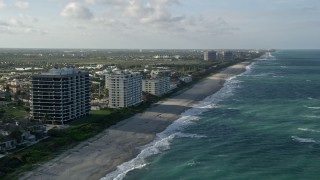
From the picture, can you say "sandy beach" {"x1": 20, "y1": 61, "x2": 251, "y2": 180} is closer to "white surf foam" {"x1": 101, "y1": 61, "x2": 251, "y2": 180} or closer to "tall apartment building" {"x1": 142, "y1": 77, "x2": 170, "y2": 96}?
"white surf foam" {"x1": 101, "y1": 61, "x2": 251, "y2": 180}

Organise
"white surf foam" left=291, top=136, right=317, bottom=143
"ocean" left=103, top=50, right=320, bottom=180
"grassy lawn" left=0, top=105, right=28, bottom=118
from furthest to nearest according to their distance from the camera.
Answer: "grassy lawn" left=0, top=105, right=28, bottom=118 → "white surf foam" left=291, top=136, right=317, bottom=143 → "ocean" left=103, top=50, right=320, bottom=180

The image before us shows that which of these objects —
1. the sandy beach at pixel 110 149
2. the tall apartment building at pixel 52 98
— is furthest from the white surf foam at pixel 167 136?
the tall apartment building at pixel 52 98

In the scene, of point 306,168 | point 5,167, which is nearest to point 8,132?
point 5,167

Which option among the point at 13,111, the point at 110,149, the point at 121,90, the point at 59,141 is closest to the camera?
the point at 110,149

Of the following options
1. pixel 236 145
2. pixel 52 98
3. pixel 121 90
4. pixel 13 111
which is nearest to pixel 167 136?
pixel 236 145

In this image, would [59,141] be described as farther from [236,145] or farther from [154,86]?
[154,86]

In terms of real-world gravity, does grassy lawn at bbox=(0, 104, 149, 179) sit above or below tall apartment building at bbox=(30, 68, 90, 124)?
below

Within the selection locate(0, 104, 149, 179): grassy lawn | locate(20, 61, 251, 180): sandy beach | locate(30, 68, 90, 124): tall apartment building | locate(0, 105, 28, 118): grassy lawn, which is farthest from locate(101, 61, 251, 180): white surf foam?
locate(0, 105, 28, 118): grassy lawn
